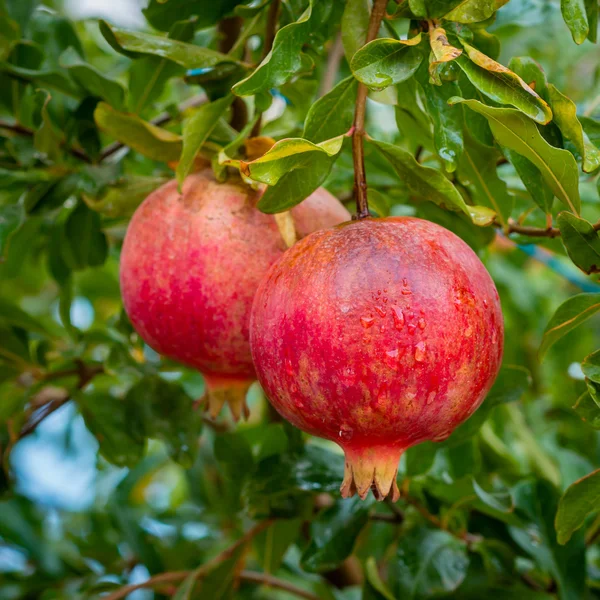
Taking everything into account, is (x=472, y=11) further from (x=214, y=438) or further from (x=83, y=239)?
(x=214, y=438)

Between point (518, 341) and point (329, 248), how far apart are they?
5.15 feet

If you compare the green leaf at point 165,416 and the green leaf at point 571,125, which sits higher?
the green leaf at point 571,125

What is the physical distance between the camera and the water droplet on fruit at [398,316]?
0.70 meters

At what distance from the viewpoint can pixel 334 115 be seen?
0.87m

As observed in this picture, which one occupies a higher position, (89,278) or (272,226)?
(272,226)

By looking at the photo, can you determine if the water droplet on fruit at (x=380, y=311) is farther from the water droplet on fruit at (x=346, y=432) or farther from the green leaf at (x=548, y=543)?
the green leaf at (x=548, y=543)

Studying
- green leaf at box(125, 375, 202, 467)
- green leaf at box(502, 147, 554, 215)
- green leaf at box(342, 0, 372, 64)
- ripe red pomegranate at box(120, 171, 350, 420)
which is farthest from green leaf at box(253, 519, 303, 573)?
green leaf at box(342, 0, 372, 64)

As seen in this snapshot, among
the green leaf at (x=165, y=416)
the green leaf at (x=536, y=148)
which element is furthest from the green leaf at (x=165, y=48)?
the green leaf at (x=165, y=416)

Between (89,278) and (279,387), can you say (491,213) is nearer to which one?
(279,387)

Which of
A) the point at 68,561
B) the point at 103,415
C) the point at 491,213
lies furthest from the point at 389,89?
the point at 68,561

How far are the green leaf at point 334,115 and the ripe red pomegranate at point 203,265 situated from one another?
0.37 feet

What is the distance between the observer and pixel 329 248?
2.52 ft

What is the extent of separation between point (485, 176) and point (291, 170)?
0.31 meters

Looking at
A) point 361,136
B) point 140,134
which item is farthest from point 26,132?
point 361,136
